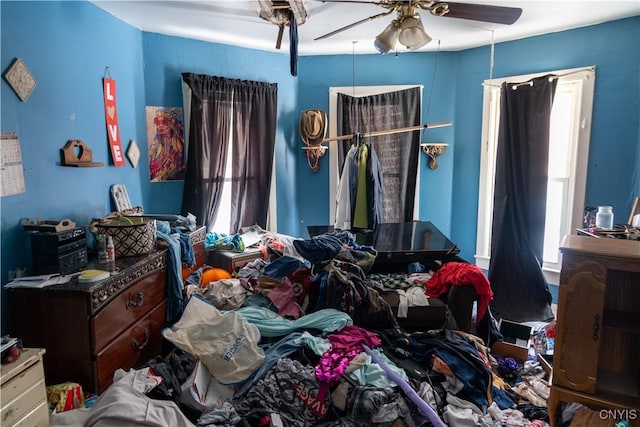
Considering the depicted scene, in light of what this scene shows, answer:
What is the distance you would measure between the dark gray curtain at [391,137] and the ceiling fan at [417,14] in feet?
5.29

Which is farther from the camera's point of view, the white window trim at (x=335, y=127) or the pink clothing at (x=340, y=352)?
the white window trim at (x=335, y=127)

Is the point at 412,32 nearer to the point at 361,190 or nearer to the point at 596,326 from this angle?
the point at 361,190

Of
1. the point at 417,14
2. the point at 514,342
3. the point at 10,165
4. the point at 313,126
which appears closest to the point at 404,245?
the point at 514,342

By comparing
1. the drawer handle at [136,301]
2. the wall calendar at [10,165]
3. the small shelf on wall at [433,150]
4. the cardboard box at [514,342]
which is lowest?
the cardboard box at [514,342]

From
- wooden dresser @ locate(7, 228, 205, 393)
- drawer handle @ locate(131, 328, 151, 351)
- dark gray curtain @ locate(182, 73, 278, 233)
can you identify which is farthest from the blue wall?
drawer handle @ locate(131, 328, 151, 351)

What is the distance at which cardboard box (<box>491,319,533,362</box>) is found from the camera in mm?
2820

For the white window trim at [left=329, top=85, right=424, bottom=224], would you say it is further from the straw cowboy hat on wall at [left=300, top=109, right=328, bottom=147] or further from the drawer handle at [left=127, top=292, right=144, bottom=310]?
the drawer handle at [left=127, top=292, right=144, bottom=310]

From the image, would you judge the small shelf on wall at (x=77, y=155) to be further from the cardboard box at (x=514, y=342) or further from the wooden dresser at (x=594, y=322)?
the cardboard box at (x=514, y=342)

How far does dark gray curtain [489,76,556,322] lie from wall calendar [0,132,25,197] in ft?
12.0

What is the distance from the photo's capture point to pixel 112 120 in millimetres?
2820

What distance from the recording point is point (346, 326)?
2242mm

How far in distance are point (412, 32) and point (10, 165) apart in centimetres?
233

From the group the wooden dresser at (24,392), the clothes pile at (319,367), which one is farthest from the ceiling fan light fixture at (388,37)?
the wooden dresser at (24,392)

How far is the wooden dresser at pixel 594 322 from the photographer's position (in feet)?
5.57
